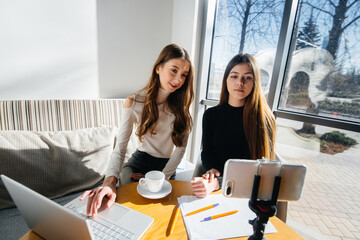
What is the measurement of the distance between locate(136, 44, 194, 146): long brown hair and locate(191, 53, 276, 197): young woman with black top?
0.19m

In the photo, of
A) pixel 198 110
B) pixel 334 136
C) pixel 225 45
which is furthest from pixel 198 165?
pixel 225 45

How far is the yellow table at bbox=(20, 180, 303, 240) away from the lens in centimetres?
58

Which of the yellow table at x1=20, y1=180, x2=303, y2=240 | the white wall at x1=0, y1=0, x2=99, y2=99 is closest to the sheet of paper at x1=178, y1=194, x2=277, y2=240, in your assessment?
the yellow table at x1=20, y1=180, x2=303, y2=240

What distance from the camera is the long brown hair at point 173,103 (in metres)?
1.11

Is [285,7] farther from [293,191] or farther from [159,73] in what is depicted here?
[293,191]

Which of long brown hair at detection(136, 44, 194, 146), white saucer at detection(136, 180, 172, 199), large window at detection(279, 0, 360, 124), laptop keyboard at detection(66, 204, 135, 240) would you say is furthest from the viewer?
large window at detection(279, 0, 360, 124)

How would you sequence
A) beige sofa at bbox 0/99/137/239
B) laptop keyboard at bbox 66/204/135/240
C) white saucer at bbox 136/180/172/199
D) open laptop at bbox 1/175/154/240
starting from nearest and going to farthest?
open laptop at bbox 1/175/154/240, laptop keyboard at bbox 66/204/135/240, white saucer at bbox 136/180/172/199, beige sofa at bbox 0/99/137/239

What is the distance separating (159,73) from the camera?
45.6 inches

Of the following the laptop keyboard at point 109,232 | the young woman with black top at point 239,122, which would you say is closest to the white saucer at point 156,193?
the laptop keyboard at point 109,232

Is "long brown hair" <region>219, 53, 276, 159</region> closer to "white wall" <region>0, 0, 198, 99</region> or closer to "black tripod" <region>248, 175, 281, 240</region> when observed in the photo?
"black tripod" <region>248, 175, 281, 240</region>

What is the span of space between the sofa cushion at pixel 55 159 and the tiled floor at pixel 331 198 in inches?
73.8

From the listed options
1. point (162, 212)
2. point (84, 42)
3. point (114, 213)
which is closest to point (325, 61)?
point (162, 212)

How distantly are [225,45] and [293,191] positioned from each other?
1.99 m

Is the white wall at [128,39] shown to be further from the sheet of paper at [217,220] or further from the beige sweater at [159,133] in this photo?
the sheet of paper at [217,220]
